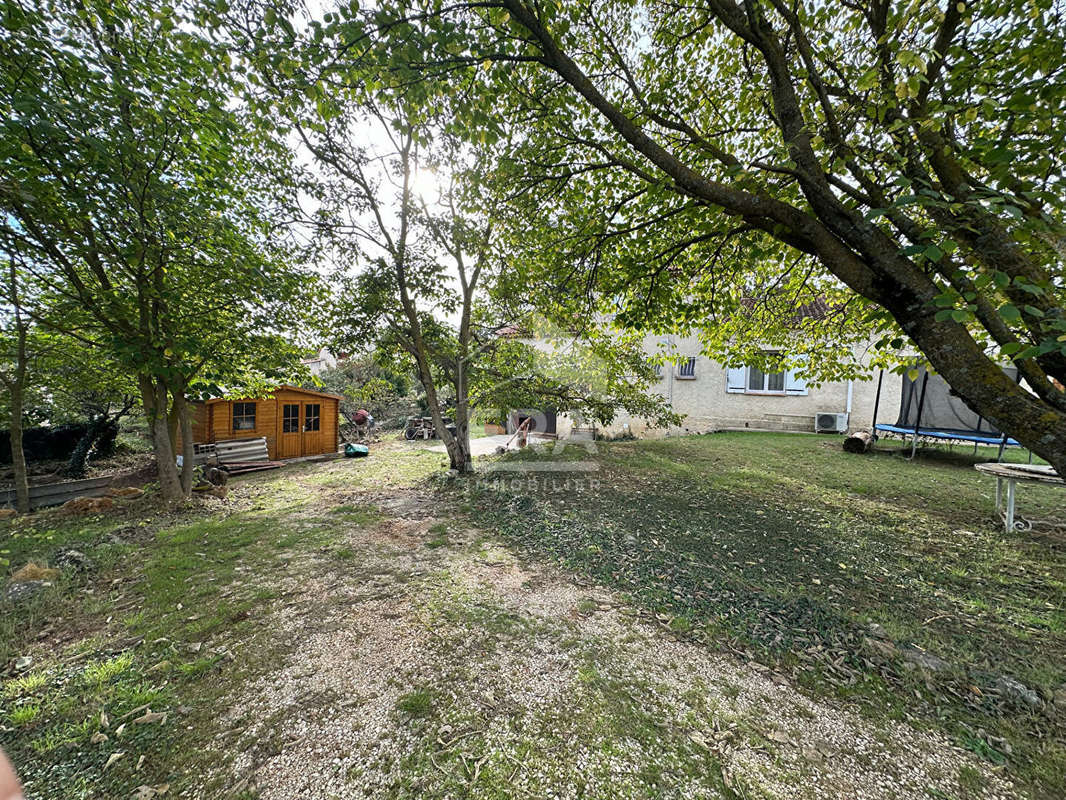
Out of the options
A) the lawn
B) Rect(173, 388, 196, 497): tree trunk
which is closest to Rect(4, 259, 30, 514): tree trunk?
Rect(173, 388, 196, 497): tree trunk

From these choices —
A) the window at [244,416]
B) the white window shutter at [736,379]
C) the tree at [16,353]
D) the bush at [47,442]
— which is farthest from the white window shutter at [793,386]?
the bush at [47,442]

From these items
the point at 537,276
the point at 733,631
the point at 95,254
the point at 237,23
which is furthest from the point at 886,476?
the point at 95,254

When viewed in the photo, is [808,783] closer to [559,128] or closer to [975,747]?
[975,747]

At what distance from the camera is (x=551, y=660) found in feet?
8.36

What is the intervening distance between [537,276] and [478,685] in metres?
4.45

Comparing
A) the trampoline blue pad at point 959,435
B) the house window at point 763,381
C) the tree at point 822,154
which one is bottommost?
the trampoline blue pad at point 959,435

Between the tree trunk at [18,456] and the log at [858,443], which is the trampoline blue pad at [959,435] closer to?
the log at [858,443]

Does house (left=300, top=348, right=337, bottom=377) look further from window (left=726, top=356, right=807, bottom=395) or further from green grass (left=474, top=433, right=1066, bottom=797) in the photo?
window (left=726, top=356, right=807, bottom=395)

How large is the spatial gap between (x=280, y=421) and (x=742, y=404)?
Result: 16.0 m

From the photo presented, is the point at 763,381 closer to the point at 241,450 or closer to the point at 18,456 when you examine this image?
the point at 241,450

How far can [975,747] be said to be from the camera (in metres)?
1.91

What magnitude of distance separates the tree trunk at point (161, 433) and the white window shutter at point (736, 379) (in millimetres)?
15076

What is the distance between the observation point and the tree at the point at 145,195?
12.3 ft

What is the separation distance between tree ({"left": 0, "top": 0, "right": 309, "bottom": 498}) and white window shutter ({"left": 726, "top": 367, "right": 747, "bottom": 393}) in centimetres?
1335
